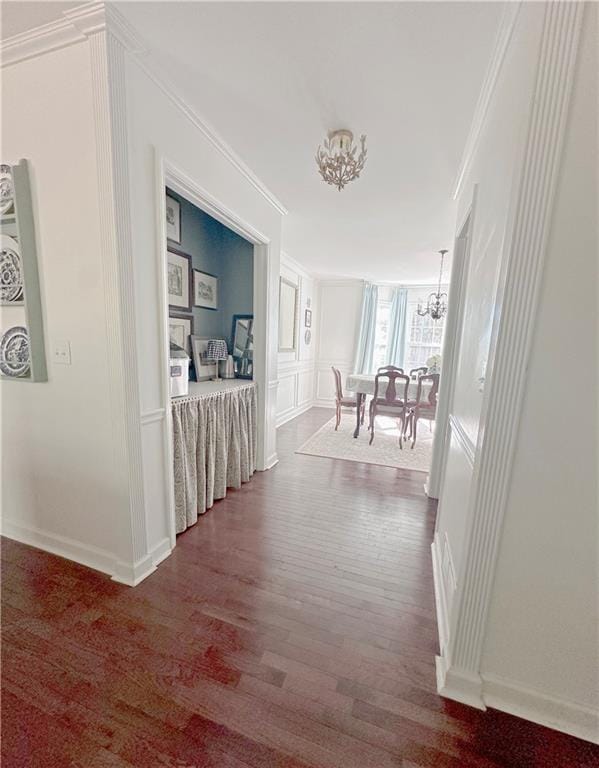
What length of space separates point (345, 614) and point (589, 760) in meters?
0.92

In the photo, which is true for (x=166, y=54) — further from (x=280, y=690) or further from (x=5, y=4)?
(x=280, y=690)

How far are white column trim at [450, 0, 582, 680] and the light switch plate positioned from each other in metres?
2.00

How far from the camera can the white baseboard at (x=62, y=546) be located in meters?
1.82

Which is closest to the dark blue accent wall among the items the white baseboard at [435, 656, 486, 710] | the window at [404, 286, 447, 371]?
the white baseboard at [435, 656, 486, 710]

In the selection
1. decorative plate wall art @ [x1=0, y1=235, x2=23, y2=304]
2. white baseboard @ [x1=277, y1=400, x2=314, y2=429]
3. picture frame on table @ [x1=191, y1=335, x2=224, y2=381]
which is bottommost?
white baseboard @ [x1=277, y1=400, x2=314, y2=429]

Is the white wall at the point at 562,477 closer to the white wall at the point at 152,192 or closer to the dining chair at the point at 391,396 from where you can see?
the white wall at the point at 152,192

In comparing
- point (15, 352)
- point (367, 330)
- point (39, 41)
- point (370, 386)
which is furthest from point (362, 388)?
point (39, 41)

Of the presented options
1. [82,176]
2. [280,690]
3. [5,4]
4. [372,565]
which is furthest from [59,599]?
[5,4]

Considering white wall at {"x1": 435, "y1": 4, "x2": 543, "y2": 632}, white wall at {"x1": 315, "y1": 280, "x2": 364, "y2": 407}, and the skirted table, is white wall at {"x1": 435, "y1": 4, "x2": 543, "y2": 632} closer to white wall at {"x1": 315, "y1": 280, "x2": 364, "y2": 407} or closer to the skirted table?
the skirted table

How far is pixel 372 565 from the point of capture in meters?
1.97

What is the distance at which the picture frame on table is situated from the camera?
286 cm

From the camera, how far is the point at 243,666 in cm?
132

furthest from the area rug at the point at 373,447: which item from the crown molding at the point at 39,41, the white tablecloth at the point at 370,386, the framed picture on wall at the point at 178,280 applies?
the crown molding at the point at 39,41

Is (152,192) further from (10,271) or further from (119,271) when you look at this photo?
(10,271)
